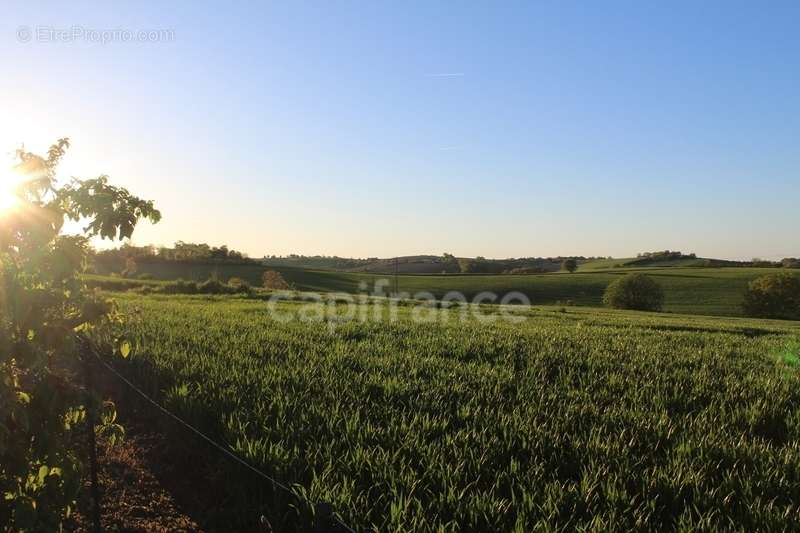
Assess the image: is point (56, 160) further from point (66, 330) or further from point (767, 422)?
point (767, 422)

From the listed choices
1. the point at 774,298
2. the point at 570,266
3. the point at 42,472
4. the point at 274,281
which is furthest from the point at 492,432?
the point at 570,266

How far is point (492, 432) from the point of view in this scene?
5.54m

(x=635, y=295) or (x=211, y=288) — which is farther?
(x=635, y=295)

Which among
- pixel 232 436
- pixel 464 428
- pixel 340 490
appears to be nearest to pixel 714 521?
pixel 464 428

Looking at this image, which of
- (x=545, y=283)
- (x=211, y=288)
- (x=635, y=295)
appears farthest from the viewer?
(x=545, y=283)

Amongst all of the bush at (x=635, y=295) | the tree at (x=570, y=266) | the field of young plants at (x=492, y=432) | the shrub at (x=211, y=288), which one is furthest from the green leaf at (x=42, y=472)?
the tree at (x=570, y=266)

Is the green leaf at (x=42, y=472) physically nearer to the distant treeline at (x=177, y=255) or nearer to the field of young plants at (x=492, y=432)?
the field of young plants at (x=492, y=432)

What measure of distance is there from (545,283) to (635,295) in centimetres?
1919

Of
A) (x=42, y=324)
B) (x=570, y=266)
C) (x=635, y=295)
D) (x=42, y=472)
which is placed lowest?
(x=635, y=295)

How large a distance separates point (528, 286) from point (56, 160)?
268ft

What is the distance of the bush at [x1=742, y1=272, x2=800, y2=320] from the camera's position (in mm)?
62844

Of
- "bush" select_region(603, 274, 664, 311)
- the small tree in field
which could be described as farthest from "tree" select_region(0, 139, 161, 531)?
the small tree in field

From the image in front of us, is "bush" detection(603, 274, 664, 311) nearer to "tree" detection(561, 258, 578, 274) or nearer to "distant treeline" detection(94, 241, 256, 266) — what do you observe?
"tree" detection(561, 258, 578, 274)

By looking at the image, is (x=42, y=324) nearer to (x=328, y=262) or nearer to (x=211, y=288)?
(x=211, y=288)
